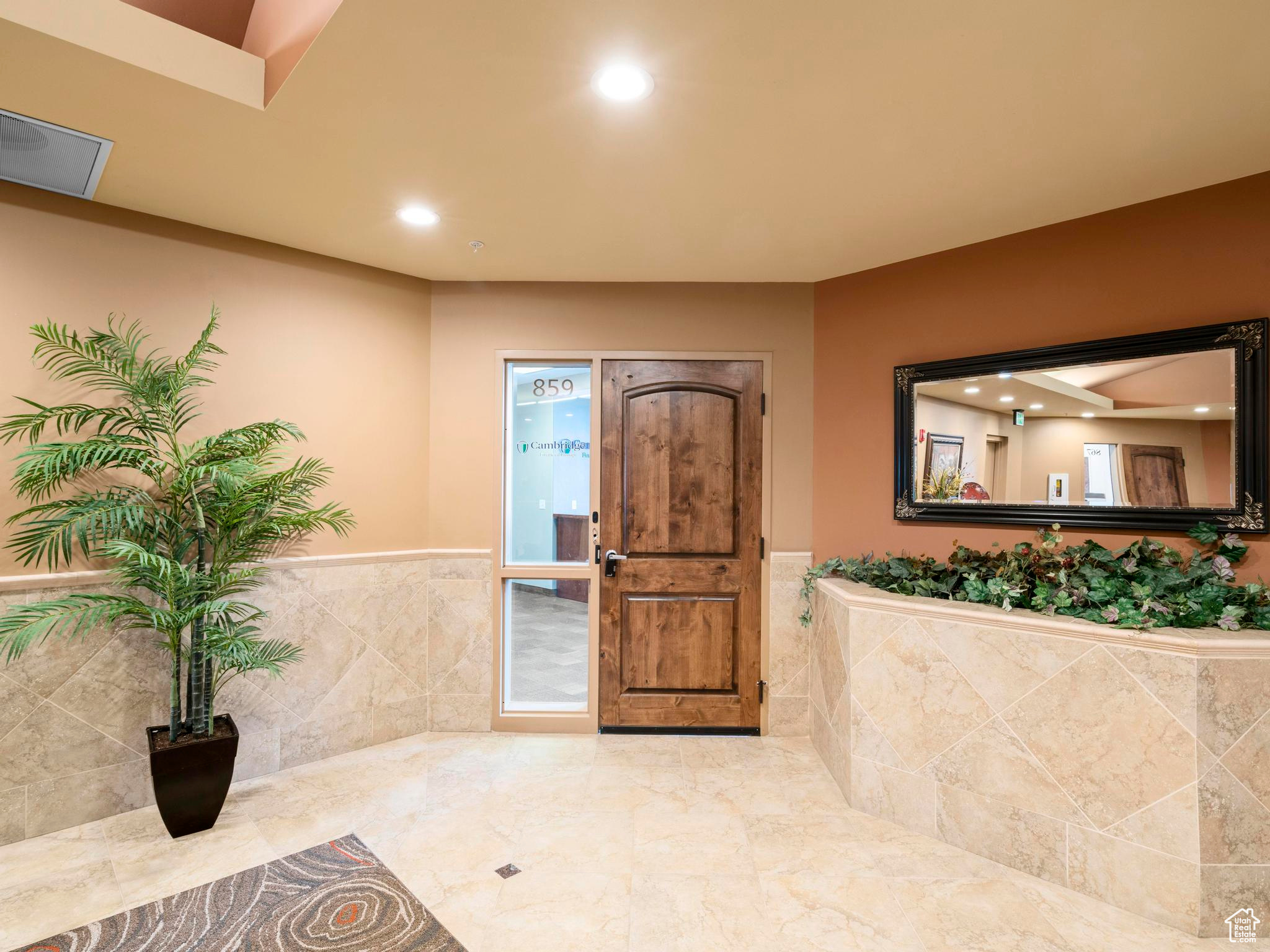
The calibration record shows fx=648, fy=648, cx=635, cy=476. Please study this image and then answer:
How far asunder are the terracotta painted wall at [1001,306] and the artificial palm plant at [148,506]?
2851 mm

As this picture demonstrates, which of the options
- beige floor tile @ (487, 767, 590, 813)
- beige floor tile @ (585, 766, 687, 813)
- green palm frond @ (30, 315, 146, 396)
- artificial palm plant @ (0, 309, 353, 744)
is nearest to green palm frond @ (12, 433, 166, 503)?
artificial palm plant @ (0, 309, 353, 744)

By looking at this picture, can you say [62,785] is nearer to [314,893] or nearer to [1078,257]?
[314,893]

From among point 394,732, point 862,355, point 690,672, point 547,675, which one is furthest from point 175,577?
point 862,355

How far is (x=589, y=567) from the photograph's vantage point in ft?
12.4

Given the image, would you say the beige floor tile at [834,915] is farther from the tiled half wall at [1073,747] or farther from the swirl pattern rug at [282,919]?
the swirl pattern rug at [282,919]

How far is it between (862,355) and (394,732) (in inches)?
132

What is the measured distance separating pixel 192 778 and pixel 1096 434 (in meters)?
3.99

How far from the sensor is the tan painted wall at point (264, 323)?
8.52ft

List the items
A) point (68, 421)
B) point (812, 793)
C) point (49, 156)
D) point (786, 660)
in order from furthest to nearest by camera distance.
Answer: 1. point (786, 660)
2. point (812, 793)
3. point (68, 421)
4. point (49, 156)

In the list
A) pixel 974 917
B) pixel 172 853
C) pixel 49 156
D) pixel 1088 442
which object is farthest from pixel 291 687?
pixel 1088 442

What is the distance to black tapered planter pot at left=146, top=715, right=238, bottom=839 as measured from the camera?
2.56 m

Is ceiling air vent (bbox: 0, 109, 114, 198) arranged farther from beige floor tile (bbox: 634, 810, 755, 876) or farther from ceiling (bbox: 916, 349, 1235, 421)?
ceiling (bbox: 916, 349, 1235, 421)

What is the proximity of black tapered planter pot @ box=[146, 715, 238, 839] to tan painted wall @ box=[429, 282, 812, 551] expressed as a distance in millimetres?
1470

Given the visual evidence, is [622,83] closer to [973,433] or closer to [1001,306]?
[1001,306]
